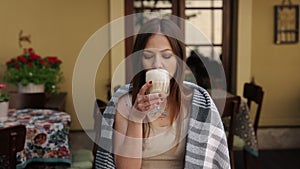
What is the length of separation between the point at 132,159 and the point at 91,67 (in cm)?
31

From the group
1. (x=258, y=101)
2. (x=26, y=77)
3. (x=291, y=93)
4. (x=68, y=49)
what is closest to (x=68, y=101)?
(x=68, y=49)

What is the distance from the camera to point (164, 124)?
1.35 m

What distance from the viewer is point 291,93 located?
4625 mm

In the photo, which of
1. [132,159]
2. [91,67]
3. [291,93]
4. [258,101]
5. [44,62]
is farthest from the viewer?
[291,93]

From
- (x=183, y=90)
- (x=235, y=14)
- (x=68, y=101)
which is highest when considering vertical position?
(x=235, y=14)

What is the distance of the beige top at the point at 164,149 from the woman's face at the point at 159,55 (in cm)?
19

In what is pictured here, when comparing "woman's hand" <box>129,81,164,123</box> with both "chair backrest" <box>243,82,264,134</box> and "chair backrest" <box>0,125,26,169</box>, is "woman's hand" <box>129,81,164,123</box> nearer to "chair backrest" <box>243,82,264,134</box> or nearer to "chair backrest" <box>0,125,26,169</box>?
"chair backrest" <box>0,125,26,169</box>

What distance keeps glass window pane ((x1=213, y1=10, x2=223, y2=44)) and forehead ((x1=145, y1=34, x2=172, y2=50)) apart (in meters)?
3.32

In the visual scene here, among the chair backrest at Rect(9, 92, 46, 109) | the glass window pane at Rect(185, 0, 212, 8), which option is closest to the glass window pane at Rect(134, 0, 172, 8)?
the glass window pane at Rect(185, 0, 212, 8)

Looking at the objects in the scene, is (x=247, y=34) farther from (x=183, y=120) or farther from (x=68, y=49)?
(x=183, y=120)

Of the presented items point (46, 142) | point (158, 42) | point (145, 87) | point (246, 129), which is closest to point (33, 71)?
point (46, 142)

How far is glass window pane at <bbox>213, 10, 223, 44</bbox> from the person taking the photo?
14.8 feet

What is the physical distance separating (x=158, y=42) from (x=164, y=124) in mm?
242

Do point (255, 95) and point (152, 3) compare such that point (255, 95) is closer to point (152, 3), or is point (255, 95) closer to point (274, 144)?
point (274, 144)
